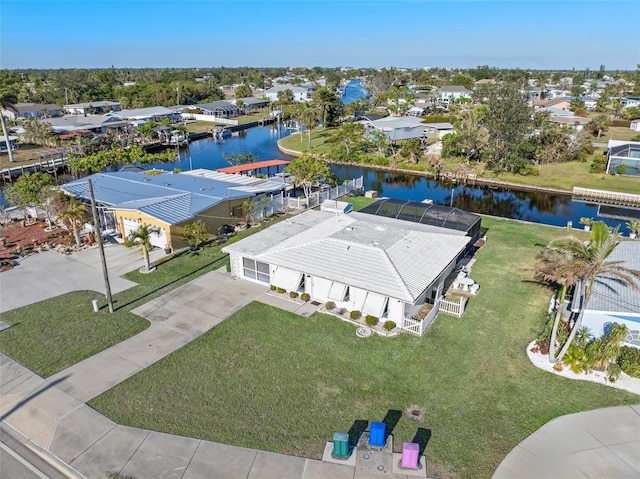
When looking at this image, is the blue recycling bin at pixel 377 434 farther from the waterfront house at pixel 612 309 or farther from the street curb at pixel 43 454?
the waterfront house at pixel 612 309

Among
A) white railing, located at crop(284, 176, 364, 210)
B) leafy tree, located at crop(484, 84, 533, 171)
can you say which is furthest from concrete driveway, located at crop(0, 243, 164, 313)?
leafy tree, located at crop(484, 84, 533, 171)

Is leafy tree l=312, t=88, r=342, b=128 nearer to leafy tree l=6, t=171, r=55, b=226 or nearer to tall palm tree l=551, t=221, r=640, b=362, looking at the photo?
leafy tree l=6, t=171, r=55, b=226

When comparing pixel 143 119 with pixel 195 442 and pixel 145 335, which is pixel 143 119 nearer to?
pixel 145 335

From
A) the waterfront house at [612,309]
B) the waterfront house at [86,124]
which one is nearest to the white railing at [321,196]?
the waterfront house at [612,309]

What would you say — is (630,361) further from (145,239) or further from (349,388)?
(145,239)

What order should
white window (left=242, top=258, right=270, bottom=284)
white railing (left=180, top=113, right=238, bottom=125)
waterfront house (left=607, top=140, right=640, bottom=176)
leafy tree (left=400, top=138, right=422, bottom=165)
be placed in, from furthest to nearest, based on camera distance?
white railing (left=180, top=113, right=238, bottom=125) → leafy tree (left=400, top=138, right=422, bottom=165) → waterfront house (left=607, top=140, right=640, bottom=176) → white window (left=242, top=258, right=270, bottom=284)

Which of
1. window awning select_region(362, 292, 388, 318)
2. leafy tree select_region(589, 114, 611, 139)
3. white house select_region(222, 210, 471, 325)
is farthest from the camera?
leafy tree select_region(589, 114, 611, 139)

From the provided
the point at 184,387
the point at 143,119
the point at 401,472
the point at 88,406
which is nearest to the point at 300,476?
the point at 401,472
